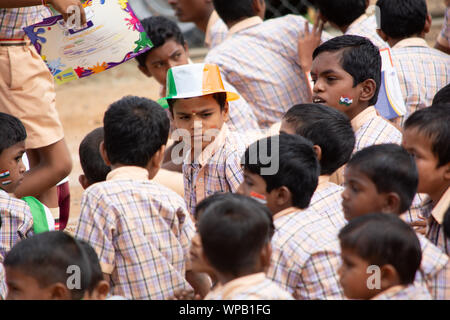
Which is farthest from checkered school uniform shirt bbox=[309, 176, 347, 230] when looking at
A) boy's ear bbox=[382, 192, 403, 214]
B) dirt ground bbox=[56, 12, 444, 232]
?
dirt ground bbox=[56, 12, 444, 232]

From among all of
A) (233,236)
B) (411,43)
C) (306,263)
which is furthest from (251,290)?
(411,43)

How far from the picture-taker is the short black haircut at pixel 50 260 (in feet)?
7.20

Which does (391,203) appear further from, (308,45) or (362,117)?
(308,45)

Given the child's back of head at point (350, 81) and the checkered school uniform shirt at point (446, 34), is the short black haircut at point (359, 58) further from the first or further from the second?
the checkered school uniform shirt at point (446, 34)

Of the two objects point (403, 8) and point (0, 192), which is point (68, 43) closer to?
point (0, 192)

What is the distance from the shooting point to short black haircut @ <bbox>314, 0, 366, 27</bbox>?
4.17 m

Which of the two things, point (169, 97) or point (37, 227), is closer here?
point (37, 227)

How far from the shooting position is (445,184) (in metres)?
2.71

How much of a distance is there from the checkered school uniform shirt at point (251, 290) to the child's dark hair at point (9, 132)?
1386 mm

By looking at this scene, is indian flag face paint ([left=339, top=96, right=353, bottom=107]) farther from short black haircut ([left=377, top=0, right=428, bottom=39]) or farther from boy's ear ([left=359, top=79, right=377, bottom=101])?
short black haircut ([left=377, top=0, right=428, bottom=39])

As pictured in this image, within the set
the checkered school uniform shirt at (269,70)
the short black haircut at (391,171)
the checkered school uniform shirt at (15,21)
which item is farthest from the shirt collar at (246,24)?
the short black haircut at (391,171)

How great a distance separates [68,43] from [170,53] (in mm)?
1507

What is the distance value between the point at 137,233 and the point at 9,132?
2.99 feet
